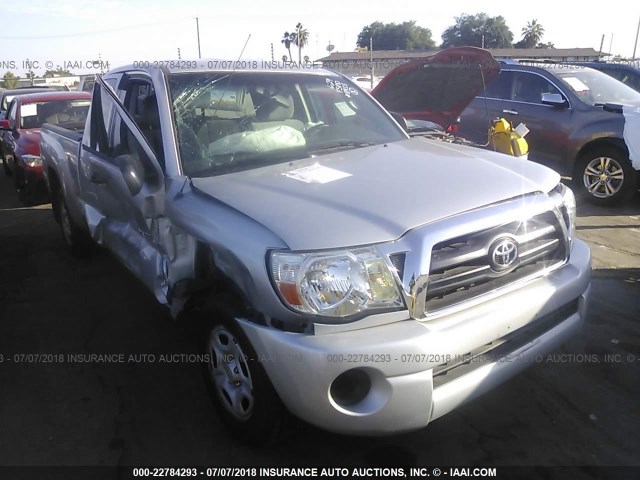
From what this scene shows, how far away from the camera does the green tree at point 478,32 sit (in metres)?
92.3

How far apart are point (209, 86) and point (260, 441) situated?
6.95ft

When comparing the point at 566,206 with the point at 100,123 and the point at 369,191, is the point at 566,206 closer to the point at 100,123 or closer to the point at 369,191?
the point at 369,191

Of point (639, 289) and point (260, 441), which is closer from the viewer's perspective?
point (260, 441)

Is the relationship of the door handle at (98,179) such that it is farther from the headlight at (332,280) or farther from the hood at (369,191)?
the headlight at (332,280)

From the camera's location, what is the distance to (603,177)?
278 inches

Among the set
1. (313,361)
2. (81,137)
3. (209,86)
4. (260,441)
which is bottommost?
(260,441)

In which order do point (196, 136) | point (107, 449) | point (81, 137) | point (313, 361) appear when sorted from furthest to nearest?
point (81, 137)
point (196, 136)
point (107, 449)
point (313, 361)

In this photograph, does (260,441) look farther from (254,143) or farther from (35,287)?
(35,287)

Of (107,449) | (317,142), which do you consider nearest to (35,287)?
(107,449)

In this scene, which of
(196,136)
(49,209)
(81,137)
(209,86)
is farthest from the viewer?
(49,209)

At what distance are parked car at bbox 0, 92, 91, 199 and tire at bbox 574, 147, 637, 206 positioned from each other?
713cm

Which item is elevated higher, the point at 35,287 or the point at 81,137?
the point at 81,137

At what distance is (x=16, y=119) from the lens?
8.91 m

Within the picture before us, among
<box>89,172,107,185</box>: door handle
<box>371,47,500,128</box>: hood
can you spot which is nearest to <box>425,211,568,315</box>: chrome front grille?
<box>89,172,107,185</box>: door handle
